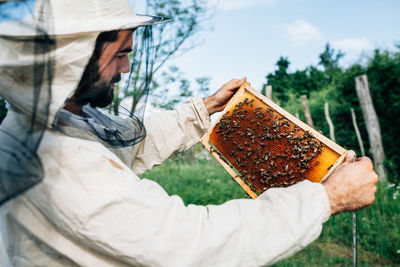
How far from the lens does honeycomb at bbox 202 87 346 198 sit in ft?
8.38

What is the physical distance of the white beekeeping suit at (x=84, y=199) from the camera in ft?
4.67

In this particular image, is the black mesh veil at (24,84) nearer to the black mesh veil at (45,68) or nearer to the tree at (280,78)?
the black mesh veil at (45,68)

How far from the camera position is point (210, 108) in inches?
123

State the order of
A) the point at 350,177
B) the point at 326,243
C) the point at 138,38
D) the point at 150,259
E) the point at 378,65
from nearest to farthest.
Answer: the point at 150,259
the point at 350,177
the point at 138,38
the point at 326,243
the point at 378,65

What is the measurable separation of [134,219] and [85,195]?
25 centimetres

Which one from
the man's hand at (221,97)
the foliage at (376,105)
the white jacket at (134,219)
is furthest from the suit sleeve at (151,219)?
the foliage at (376,105)

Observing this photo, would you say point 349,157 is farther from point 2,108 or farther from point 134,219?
point 2,108

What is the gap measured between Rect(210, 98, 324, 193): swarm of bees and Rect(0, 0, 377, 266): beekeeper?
83cm

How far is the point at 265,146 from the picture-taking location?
9.11 ft

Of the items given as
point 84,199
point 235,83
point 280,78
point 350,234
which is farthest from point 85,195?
point 280,78

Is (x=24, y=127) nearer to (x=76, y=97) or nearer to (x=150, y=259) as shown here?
(x=76, y=97)

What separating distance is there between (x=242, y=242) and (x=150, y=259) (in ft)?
1.46

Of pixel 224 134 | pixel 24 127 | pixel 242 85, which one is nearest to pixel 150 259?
pixel 24 127

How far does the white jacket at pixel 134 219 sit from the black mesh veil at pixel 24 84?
0.42 feet
